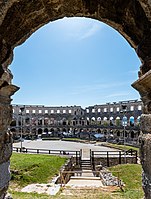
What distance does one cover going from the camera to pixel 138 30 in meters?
4.00

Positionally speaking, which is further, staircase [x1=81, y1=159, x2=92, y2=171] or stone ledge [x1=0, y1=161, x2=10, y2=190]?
staircase [x1=81, y1=159, x2=92, y2=171]

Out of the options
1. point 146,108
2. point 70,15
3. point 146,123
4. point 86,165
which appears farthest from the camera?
point 86,165

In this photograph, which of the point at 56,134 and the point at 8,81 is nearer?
the point at 8,81

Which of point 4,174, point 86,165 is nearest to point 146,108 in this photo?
point 4,174

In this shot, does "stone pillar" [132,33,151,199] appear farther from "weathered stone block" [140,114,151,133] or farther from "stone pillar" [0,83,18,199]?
"stone pillar" [0,83,18,199]

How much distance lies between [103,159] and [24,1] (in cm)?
2105

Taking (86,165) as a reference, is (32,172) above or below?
above

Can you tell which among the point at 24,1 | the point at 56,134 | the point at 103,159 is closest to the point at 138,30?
the point at 24,1

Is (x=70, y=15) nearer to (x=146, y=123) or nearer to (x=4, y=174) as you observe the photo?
(x=146, y=123)

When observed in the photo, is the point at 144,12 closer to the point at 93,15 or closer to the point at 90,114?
the point at 93,15

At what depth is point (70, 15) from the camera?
478 centimetres

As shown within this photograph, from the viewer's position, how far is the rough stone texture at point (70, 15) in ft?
12.1

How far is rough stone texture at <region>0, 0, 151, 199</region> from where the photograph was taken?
3.69 metres

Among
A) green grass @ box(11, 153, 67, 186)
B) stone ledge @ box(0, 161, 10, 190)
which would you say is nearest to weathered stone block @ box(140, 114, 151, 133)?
stone ledge @ box(0, 161, 10, 190)
